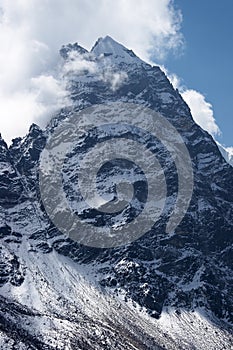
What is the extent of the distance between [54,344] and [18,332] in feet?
39.2

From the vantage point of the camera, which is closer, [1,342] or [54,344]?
[1,342]

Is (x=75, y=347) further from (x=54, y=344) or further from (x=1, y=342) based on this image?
(x=1, y=342)

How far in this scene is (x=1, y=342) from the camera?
179 meters

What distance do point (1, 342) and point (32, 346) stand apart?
10.7 metres

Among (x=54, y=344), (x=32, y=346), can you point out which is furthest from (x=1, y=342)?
(x=54, y=344)

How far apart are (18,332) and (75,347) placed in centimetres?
1870

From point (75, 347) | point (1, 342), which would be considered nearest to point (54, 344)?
point (75, 347)

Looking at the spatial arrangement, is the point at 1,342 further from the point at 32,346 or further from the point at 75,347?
the point at 75,347

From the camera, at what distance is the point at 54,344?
19825 centimetres

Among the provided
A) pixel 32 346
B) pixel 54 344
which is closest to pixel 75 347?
pixel 54 344

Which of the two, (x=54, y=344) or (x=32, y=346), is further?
(x=54, y=344)

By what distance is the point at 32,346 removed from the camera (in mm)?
185375

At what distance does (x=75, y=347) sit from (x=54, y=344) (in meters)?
6.86

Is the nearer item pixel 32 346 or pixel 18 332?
pixel 32 346
